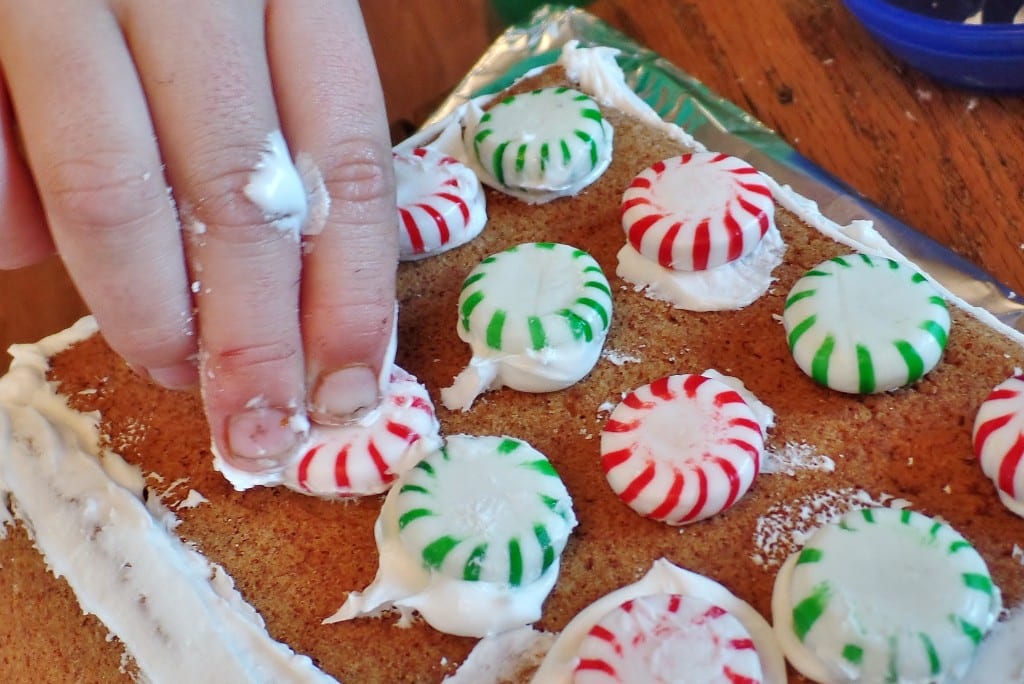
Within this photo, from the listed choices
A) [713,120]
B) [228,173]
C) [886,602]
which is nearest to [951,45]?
[713,120]

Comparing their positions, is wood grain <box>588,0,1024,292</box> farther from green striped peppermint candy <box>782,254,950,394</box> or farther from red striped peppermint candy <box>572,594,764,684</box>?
red striped peppermint candy <box>572,594,764,684</box>

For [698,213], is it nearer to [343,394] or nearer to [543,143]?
[543,143]

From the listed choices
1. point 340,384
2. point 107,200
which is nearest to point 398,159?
point 340,384

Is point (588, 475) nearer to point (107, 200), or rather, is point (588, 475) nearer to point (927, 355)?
point (927, 355)

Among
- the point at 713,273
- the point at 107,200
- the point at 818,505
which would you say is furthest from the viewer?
the point at 713,273

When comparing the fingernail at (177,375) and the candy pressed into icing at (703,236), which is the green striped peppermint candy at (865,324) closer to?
the candy pressed into icing at (703,236)

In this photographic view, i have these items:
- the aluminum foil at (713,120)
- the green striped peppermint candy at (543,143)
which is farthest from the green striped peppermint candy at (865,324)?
the green striped peppermint candy at (543,143)

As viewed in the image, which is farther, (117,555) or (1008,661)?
(117,555)
